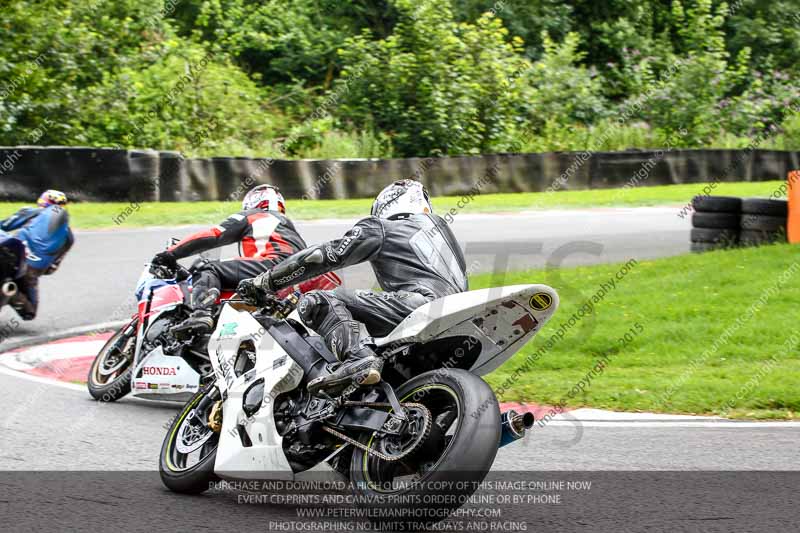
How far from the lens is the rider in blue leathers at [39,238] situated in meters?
11.2

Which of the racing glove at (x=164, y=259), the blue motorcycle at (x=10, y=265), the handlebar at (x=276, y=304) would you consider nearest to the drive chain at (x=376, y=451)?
the handlebar at (x=276, y=304)

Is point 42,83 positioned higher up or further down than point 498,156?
higher up

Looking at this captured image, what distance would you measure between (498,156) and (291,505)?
19279 mm

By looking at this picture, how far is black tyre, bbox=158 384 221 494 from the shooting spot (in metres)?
5.49

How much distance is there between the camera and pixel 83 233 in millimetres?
17250

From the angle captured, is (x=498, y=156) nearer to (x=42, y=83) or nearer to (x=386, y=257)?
(x=42, y=83)

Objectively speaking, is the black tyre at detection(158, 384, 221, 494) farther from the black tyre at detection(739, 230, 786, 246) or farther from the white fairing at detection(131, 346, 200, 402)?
the black tyre at detection(739, 230, 786, 246)

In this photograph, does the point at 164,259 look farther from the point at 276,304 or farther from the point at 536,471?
the point at 536,471

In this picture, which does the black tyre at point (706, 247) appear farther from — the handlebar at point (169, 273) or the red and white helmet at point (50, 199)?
the handlebar at point (169, 273)

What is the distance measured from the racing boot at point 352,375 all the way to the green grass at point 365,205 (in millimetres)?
13708

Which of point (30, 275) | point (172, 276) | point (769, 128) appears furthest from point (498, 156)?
point (172, 276)

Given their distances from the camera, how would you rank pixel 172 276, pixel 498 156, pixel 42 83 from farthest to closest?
1. pixel 42 83
2. pixel 498 156
3. pixel 172 276

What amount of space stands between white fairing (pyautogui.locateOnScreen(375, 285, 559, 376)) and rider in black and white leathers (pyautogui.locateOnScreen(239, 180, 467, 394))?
0.73 ft

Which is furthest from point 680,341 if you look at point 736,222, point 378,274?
point 378,274
